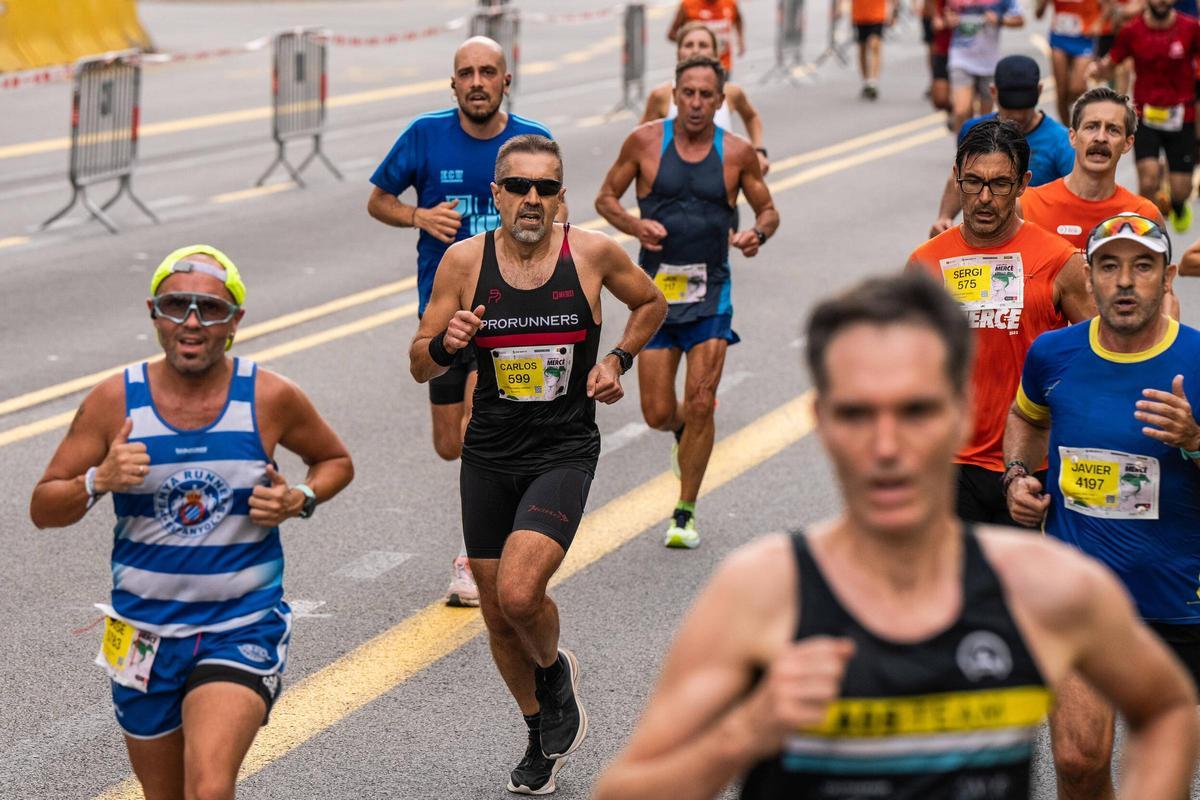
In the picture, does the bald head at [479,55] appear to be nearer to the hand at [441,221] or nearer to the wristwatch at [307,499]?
the hand at [441,221]

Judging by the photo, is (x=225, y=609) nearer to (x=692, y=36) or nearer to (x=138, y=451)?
(x=138, y=451)

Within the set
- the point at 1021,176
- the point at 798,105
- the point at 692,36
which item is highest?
the point at 1021,176

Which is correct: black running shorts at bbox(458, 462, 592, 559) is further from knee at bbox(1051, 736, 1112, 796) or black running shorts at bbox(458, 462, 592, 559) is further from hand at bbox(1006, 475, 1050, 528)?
knee at bbox(1051, 736, 1112, 796)

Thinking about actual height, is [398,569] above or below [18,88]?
above

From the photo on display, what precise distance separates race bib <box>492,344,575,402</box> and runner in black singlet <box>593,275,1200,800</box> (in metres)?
3.35

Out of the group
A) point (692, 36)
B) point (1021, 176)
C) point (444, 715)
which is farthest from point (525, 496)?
point (692, 36)

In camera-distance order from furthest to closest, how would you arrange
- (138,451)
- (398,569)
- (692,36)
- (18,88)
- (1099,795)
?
(18,88)
(692,36)
(398,569)
(1099,795)
(138,451)

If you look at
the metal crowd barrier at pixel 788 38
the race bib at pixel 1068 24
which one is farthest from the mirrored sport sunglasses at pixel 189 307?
the metal crowd barrier at pixel 788 38

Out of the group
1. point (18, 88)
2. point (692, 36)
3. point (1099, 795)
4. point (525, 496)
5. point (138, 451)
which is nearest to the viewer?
point (138, 451)

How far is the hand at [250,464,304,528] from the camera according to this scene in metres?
4.74

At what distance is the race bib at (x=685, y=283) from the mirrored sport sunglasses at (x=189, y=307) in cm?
430

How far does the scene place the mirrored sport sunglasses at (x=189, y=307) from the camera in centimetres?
480

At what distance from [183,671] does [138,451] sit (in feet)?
1.84

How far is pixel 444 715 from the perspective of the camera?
6594 millimetres
